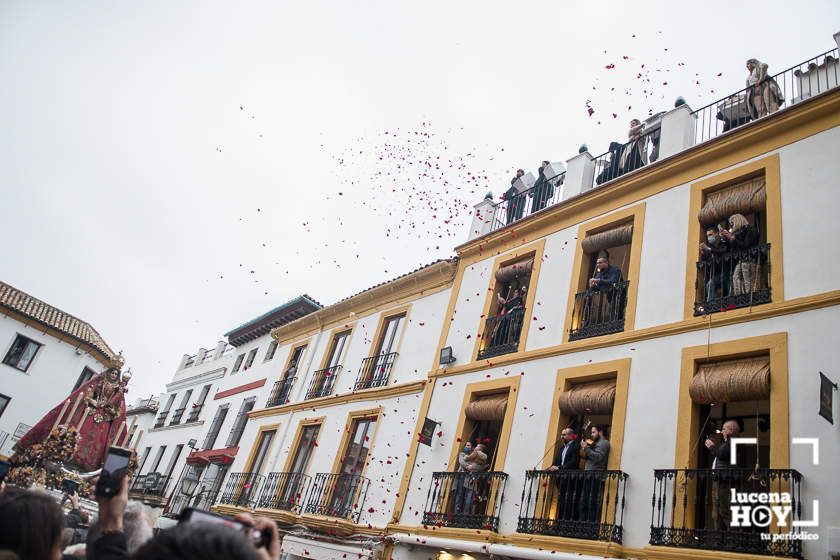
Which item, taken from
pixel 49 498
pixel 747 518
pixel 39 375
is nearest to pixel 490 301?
pixel 747 518

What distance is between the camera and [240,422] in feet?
68.8

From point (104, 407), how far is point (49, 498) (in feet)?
29.9

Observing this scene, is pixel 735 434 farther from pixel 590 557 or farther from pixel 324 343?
pixel 324 343

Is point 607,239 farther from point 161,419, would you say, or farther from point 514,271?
point 161,419

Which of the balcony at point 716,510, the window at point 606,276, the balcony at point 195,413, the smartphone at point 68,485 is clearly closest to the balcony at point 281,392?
the balcony at point 195,413

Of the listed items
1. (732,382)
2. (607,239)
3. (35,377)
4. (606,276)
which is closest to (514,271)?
(607,239)

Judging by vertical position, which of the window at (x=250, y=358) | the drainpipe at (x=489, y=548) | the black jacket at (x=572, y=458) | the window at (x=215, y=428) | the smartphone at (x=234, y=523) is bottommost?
the smartphone at (x=234, y=523)

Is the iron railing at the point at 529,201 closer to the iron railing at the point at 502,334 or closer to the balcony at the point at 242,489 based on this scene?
the iron railing at the point at 502,334

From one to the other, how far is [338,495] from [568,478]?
666 centimetres

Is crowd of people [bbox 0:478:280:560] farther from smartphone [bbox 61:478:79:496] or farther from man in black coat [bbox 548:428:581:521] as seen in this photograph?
smartphone [bbox 61:478:79:496]

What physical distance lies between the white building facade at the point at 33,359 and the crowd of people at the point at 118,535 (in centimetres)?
2837

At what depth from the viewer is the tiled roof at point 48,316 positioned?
28092 millimetres

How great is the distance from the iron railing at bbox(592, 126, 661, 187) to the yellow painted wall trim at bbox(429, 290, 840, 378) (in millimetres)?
3689

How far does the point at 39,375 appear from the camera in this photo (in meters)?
28.2
